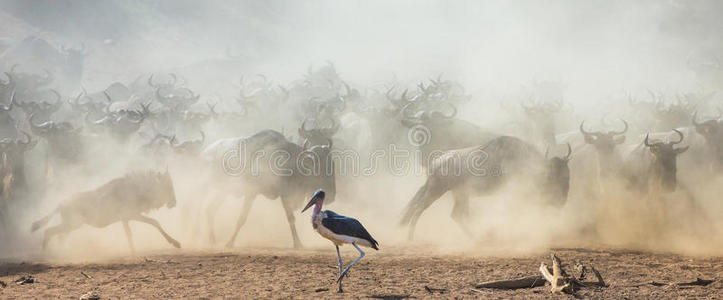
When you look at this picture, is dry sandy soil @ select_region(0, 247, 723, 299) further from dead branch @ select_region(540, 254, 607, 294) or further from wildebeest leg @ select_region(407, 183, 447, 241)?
wildebeest leg @ select_region(407, 183, 447, 241)

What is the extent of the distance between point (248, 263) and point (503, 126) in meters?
12.6

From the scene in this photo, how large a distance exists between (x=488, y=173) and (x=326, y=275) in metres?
5.10

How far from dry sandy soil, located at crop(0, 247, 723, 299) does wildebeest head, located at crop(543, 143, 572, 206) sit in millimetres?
2049

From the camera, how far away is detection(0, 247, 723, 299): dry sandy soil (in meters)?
6.36

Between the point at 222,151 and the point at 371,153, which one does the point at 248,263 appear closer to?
the point at 222,151

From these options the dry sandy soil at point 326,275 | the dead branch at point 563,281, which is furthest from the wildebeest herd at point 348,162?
the dead branch at point 563,281

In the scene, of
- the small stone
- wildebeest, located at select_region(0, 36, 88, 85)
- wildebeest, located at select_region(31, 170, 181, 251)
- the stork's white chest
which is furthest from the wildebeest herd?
wildebeest, located at select_region(0, 36, 88, 85)

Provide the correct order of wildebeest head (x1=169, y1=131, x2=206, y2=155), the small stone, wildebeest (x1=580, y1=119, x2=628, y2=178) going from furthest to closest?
wildebeest head (x1=169, y1=131, x2=206, y2=155) < wildebeest (x1=580, y1=119, x2=628, y2=178) < the small stone

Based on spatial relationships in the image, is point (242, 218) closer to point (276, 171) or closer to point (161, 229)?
point (276, 171)

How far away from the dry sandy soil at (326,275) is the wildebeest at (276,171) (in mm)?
A: 2184

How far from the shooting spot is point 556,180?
37.0 feet

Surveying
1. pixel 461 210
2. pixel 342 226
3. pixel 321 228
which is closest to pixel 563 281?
pixel 342 226

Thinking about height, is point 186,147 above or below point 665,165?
above

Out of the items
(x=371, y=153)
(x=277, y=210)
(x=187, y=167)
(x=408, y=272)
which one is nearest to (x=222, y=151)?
(x=187, y=167)
